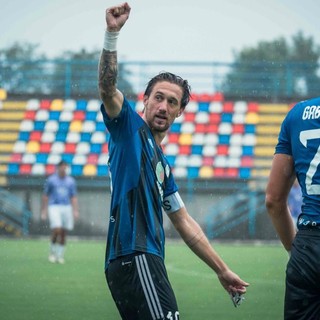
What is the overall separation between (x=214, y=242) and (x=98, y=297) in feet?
53.7

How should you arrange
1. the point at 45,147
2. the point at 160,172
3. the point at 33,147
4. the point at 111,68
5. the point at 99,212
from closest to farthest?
the point at 111,68 → the point at 160,172 → the point at 99,212 → the point at 33,147 → the point at 45,147

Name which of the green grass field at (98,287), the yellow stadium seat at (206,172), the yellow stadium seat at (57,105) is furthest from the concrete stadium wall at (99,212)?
the green grass field at (98,287)

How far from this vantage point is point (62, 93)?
109 feet

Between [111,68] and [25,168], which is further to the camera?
[25,168]

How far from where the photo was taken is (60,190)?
21.0 metres

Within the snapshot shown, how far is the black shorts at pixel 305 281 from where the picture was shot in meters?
4.22

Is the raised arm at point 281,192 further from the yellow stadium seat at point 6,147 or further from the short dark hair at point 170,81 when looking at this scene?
the yellow stadium seat at point 6,147

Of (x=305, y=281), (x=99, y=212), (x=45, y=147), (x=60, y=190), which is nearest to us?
(x=305, y=281)

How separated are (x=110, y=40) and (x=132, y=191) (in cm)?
81

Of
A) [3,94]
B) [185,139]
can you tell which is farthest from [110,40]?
[3,94]

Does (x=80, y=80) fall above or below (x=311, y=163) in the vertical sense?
above

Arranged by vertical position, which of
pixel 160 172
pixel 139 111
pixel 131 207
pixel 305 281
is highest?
pixel 139 111

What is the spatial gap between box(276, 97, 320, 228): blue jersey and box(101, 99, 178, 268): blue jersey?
30.7 inches

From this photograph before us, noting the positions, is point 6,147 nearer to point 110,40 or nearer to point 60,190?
point 60,190
